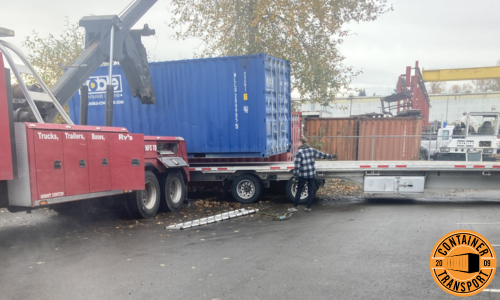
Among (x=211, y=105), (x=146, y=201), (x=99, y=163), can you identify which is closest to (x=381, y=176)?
(x=211, y=105)

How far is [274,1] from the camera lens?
1838 cm

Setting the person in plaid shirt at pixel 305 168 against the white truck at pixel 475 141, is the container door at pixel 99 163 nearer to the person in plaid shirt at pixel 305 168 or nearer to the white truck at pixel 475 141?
the person in plaid shirt at pixel 305 168

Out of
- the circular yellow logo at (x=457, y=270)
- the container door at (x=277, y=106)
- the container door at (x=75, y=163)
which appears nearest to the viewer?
the circular yellow logo at (x=457, y=270)

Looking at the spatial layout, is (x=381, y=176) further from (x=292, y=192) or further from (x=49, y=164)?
(x=49, y=164)

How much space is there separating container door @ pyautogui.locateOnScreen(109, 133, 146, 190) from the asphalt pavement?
89cm

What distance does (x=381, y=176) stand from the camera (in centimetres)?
1212

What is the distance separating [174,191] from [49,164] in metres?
4.40

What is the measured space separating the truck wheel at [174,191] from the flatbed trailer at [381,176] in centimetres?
88

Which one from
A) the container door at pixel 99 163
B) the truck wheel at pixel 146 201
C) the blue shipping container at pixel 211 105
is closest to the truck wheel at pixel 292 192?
the blue shipping container at pixel 211 105

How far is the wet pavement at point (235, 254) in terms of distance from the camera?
16.6 feet

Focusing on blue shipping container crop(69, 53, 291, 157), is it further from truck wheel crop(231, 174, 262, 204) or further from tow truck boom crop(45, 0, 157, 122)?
tow truck boom crop(45, 0, 157, 122)

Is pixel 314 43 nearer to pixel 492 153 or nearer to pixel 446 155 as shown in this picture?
pixel 446 155

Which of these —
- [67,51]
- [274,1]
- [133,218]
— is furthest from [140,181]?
[67,51]

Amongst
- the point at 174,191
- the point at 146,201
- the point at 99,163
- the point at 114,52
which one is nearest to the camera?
the point at 99,163
